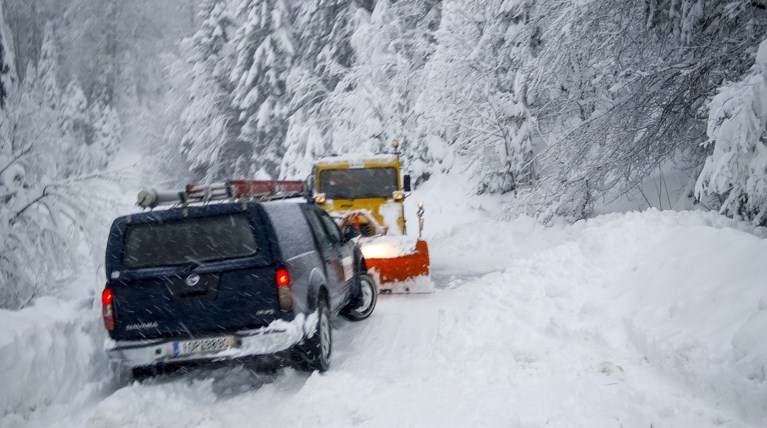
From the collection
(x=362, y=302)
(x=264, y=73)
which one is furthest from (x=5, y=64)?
(x=264, y=73)

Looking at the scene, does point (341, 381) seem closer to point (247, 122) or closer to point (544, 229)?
point (544, 229)

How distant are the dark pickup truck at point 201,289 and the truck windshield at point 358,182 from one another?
24.0 ft

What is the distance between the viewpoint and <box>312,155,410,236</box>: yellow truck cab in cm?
1247

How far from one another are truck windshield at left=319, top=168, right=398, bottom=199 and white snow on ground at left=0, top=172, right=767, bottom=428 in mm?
5382

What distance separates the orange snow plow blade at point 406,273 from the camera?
Result: 31.4ft

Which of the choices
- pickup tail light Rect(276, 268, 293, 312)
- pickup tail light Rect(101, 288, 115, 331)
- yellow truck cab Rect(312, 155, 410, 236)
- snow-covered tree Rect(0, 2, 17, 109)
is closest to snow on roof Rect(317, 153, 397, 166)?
yellow truck cab Rect(312, 155, 410, 236)

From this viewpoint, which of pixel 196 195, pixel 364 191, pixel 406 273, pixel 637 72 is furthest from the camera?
pixel 364 191

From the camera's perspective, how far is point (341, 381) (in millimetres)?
5145

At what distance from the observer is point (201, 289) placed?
4895 millimetres

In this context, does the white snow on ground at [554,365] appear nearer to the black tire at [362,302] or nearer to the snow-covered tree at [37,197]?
the black tire at [362,302]

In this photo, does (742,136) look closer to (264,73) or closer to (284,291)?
(284,291)

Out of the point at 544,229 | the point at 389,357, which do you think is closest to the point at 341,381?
the point at 389,357

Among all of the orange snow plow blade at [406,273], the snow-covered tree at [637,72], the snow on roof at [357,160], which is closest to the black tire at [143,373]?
the orange snow plow blade at [406,273]

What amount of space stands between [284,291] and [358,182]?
25.5 feet
